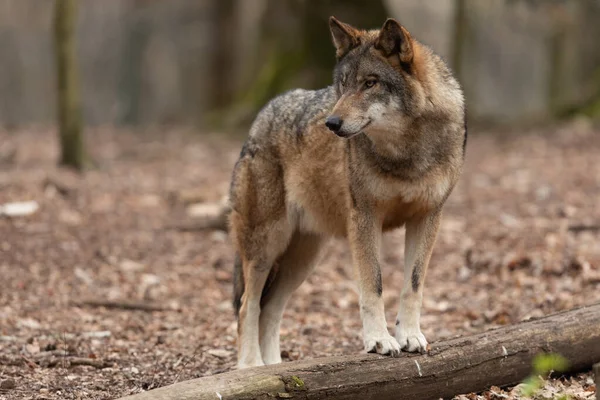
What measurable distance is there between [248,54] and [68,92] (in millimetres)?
10949

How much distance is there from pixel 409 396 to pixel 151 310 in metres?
3.75

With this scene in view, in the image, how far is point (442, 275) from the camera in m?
9.05

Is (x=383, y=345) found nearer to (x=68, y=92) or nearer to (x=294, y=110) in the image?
(x=294, y=110)

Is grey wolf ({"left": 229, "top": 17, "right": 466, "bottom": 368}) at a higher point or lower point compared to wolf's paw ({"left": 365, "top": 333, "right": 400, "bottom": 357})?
higher

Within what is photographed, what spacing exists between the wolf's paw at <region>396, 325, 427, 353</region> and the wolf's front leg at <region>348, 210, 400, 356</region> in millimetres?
A: 116

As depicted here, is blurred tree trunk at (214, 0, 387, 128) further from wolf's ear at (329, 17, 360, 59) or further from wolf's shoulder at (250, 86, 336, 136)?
wolf's ear at (329, 17, 360, 59)

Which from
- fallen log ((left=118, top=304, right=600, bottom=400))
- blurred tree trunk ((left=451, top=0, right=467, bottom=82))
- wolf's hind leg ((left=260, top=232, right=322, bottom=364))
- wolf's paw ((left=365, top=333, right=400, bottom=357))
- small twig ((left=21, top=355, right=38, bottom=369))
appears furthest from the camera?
blurred tree trunk ((left=451, top=0, right=467, bottom=82))

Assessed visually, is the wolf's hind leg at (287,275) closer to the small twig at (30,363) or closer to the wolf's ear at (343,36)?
the wolf's ear at (343,36)

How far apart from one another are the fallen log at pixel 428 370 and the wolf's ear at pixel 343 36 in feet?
6.86

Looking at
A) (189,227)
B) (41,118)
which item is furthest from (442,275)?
(41,118)

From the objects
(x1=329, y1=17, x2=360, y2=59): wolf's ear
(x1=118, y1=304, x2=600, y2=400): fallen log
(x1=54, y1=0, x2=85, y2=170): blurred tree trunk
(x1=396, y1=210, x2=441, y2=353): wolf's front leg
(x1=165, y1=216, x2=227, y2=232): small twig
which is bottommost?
(x1=118, y1=304, x2=600, y2=400): fallen log

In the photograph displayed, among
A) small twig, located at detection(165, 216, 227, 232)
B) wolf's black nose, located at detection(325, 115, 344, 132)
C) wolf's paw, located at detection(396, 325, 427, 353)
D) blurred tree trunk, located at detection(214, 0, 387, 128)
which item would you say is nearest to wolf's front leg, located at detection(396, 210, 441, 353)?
wolf's paw, located at detection(396, 325, 427, 353)

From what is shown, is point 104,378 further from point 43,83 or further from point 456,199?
point 43,83

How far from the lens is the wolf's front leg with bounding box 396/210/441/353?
17.2 feet
